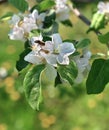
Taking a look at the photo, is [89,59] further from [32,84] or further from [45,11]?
[45,11]

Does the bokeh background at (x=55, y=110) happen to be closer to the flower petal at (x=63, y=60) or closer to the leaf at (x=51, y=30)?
the leaf at (x=51, y=30)

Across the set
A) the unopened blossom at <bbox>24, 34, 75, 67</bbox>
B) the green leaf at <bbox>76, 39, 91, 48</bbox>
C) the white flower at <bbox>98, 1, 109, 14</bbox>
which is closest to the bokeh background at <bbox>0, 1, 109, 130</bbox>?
the white flower at <bbox>98, 1, 109, 14</bbox>

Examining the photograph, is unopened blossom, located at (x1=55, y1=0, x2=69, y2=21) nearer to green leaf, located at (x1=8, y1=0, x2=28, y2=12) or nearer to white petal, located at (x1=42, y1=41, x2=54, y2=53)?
green leaf, located at (x1=8, y1=0, x2=28, y2=12)

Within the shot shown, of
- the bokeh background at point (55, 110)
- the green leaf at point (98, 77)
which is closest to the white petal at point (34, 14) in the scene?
the green leaf at point (98, 77)

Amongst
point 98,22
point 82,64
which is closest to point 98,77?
point 82,64

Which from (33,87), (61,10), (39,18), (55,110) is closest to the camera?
(33,87)

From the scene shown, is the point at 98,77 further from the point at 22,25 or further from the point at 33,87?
the point at 22,25
